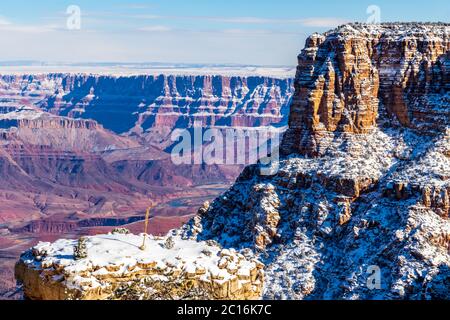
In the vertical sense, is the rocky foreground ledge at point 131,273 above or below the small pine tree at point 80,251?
below

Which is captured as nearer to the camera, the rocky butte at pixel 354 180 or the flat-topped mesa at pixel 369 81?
the rocky butte at pixel 354 180

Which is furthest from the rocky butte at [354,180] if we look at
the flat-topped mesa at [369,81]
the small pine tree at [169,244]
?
the small pine tree at [169,244]

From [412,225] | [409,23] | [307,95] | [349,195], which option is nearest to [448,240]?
[412,225]

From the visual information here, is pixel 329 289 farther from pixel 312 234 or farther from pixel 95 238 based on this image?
pixel 95 238

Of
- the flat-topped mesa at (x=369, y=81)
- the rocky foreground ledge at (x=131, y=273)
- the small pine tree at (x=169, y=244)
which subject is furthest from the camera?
the flat-topped mesa at (x=369, y=81)

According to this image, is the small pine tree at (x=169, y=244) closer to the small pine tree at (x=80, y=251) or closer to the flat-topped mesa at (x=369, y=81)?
the small pine tree at (x=80, y=251)

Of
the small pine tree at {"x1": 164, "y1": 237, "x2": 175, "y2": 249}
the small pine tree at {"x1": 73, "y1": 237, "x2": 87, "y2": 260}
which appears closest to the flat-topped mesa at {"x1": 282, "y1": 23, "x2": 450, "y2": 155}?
the small pine tree at {"x1": 164, "y1": 237, "x2": 175, "y2": 249}
